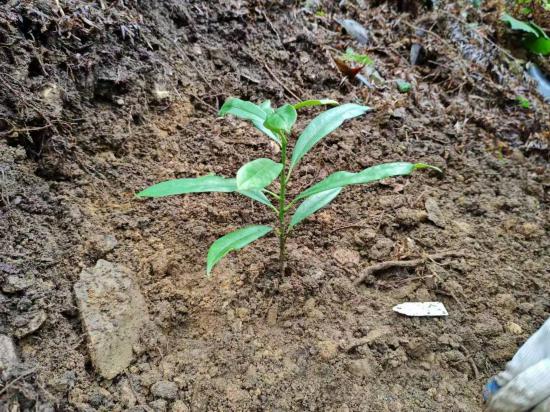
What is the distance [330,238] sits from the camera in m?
1.64

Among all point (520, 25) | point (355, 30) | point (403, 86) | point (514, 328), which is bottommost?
point (514, 328)

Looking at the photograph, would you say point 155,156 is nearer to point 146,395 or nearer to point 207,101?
point 207,101

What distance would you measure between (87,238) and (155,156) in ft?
1.59

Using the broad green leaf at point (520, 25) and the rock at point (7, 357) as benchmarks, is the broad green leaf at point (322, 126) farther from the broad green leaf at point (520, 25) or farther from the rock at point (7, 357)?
the broad green leaf at point (520, 25)

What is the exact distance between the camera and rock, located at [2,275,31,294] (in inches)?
46.1

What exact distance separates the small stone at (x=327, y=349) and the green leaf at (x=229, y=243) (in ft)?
1.33

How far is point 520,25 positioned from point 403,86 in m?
1.67

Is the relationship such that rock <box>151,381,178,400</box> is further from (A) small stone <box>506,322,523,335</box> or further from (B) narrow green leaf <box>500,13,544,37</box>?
(B) narrow green leaf <box>500,13,544,37</box>

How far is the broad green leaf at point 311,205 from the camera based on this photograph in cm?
136

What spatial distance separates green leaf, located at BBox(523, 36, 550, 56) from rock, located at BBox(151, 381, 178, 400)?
3.83 m

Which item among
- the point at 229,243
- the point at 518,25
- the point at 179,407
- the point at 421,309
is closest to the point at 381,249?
the point at 421,309

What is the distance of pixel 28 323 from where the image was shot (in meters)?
1.14

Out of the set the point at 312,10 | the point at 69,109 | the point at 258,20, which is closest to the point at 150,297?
the point at 69,109

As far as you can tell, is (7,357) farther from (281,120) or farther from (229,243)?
(281,120)
